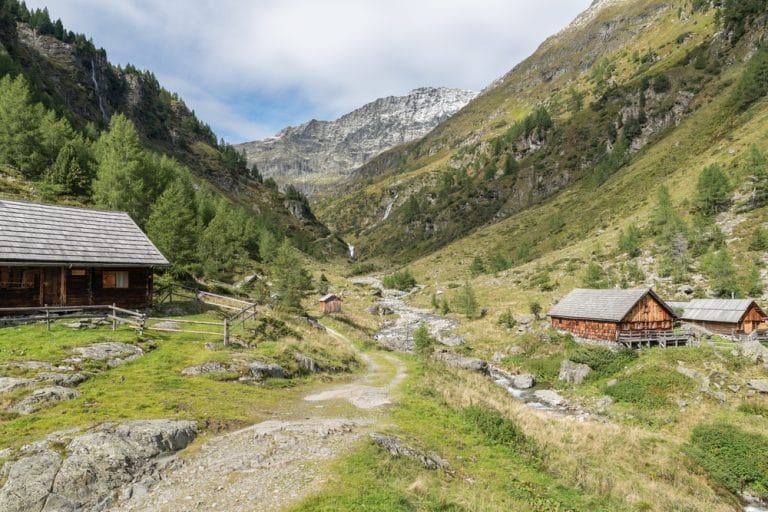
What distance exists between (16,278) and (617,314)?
56095 millimetres

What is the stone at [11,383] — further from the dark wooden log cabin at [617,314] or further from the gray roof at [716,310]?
the gray roof at [716,310]

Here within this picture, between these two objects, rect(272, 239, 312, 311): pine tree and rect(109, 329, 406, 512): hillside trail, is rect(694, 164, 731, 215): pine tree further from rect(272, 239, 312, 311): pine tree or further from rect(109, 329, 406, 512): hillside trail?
rect(109, 329, 406, 512): hillside trail

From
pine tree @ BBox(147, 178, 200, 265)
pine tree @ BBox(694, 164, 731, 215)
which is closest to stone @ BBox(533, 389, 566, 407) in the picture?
pine tree @ BBox(147, 178, 200, 265)

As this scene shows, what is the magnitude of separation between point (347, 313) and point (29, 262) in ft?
175

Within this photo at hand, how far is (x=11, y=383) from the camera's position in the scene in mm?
17000

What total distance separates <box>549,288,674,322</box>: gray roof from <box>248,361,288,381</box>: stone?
129 feet

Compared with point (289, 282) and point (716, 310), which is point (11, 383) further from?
point (716, 310)

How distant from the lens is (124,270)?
3388 cm

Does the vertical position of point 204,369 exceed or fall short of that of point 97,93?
it falls short

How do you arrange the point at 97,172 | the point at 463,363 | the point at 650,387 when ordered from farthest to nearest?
the point at 97,172 < the point at 463,363 < the point at 650,387

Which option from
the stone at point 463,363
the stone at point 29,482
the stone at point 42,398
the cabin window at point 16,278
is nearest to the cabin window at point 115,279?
the cabin window at point 16,278

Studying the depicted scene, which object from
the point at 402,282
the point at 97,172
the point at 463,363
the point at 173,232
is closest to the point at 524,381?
the point at 463,363

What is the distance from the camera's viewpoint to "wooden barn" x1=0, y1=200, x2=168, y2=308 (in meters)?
28.7

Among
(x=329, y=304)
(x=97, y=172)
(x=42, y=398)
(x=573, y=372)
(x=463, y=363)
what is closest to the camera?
(x=42, y=398)
